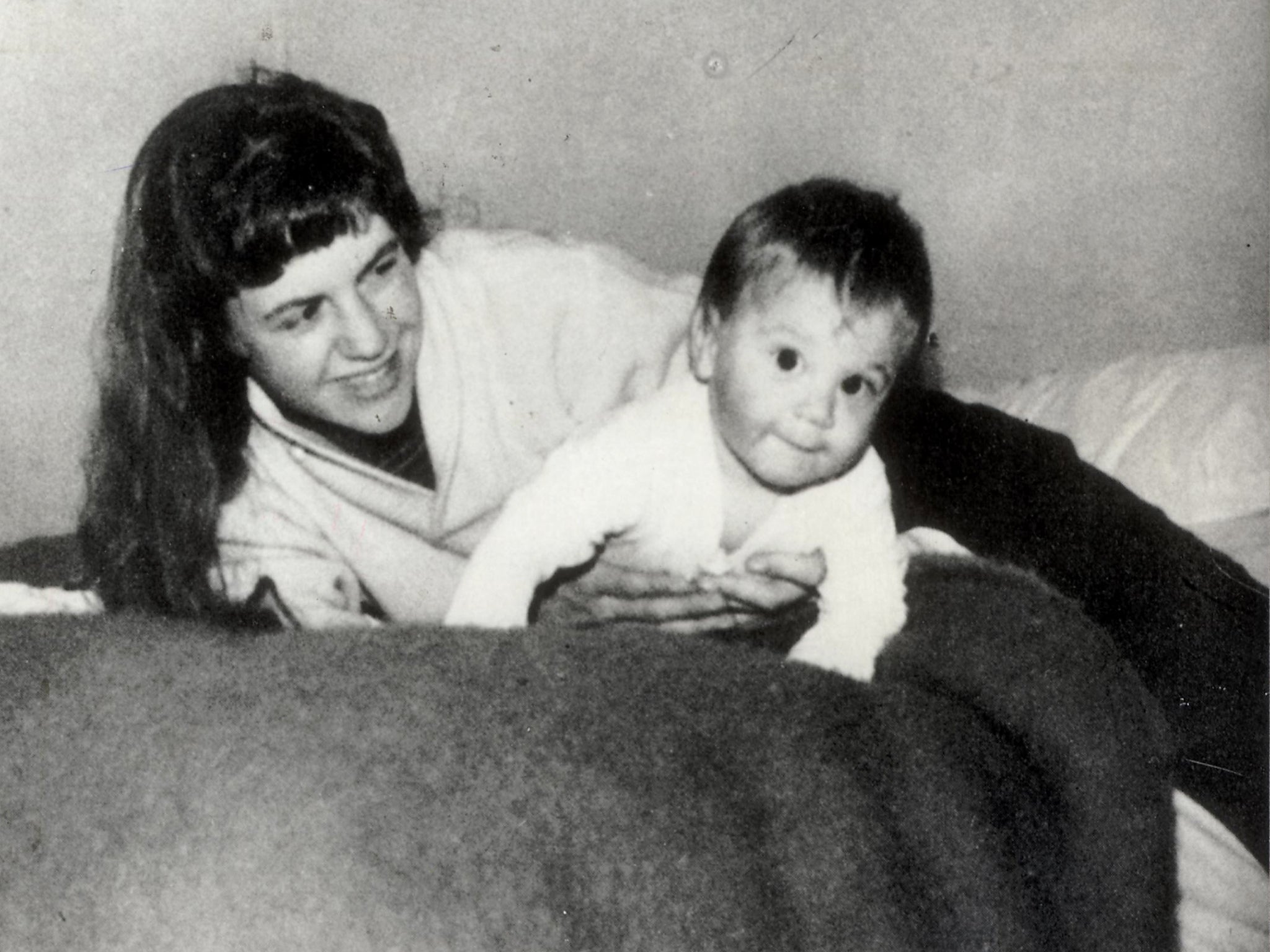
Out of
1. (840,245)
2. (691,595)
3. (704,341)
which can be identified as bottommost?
(691,595)

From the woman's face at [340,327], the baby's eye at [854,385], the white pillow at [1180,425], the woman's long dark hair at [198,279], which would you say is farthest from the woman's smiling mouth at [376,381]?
the white pillow at [1180,425]

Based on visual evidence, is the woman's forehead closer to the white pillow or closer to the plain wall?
the plain wall

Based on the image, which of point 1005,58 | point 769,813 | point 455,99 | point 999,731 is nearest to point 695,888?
point 769,813

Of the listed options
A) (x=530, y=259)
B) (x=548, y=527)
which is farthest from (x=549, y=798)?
(x=530, y=259)

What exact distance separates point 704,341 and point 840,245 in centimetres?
16

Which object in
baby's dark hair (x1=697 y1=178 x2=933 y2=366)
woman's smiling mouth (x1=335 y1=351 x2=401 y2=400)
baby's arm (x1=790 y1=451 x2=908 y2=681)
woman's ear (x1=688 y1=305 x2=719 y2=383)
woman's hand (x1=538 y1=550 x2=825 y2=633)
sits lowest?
woman's hand (x1=538 y1=550 x2=825 y2=633)

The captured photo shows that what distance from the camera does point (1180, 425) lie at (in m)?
1.23

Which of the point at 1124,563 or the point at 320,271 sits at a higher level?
the point at 320,271

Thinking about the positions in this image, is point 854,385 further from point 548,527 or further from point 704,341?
point 548,527

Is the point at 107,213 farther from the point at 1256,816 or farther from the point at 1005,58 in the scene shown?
the point at 1256,816

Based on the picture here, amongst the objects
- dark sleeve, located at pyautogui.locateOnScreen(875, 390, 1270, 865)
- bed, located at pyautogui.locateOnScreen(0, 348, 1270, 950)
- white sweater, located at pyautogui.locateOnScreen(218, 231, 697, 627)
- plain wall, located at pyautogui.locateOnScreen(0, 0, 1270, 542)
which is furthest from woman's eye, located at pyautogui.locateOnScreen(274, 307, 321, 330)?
dark sleeve, located at pyautogui.locateOnScreen(875, 390, 1270, 865)

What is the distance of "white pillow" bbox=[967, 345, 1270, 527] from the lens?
1181mm

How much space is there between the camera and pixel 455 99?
1.38 meters

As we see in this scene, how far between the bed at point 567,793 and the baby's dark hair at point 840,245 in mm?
275
